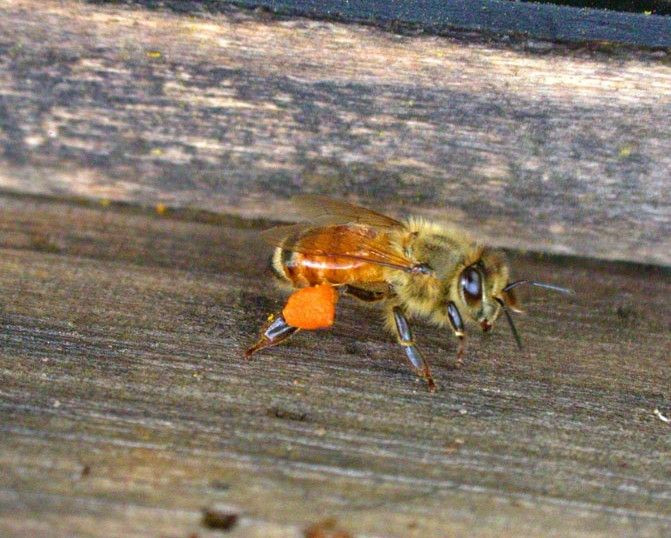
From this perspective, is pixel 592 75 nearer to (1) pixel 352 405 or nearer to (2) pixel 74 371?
(1) pixel 352 405

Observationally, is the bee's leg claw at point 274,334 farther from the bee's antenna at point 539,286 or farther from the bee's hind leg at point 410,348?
the bee's antenna at point 539,286

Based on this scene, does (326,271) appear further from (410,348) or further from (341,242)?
(410,348)

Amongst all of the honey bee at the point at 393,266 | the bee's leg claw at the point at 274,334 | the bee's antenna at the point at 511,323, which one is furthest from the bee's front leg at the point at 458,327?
the bee's leg claw at the point at 274,334

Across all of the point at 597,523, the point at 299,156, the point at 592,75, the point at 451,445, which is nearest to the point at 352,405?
the point at 451,445

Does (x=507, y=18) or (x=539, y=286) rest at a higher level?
(x=507, y=18)

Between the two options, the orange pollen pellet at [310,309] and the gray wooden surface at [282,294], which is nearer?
the gray wooden surface at [282,294]

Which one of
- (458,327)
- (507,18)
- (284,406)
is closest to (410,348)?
(458,327)
